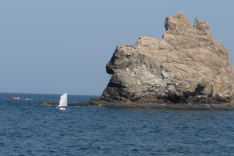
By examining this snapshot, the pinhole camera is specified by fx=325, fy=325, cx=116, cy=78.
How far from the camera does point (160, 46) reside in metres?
67.4

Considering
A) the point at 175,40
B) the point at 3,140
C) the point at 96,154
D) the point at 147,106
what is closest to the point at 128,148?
the point at 96,154

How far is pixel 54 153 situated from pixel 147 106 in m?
40.2

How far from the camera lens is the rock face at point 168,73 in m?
62.2

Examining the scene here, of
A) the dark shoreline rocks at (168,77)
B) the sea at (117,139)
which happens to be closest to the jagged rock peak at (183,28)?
the dark shoreline rocks at (168,77)

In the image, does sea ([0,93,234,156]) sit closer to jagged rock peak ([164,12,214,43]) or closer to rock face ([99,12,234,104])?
rock face ([99,12,234,104])

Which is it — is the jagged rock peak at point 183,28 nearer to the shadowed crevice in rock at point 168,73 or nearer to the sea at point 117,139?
the shadowed crevice in rock at point 168,73

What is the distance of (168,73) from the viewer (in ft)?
204

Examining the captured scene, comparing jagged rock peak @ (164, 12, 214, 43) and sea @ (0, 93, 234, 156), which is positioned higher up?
jagged rock peak @ (164, 12, 214, 43)

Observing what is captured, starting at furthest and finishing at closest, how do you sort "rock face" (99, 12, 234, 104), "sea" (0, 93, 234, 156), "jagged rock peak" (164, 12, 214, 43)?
"jagged rock peak" (164, 12, 214, 43), "rock face" (99, 12, 234, 104), "sea" (0, 93, 234, 156)

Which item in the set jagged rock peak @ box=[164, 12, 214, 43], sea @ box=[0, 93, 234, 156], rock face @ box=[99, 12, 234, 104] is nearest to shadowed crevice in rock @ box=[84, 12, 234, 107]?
rock face @ box=[99, 12, 234, 104]

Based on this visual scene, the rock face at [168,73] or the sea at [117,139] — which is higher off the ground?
the rock face at [168,73]

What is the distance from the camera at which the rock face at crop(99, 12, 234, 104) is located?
204 ft

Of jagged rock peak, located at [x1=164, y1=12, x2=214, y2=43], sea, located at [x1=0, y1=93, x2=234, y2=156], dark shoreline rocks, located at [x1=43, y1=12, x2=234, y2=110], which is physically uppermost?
jagged rock peak, located at [x1=164, y1=12, x2=214, y2=43]

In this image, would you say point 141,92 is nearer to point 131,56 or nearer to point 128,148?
point 131,56
